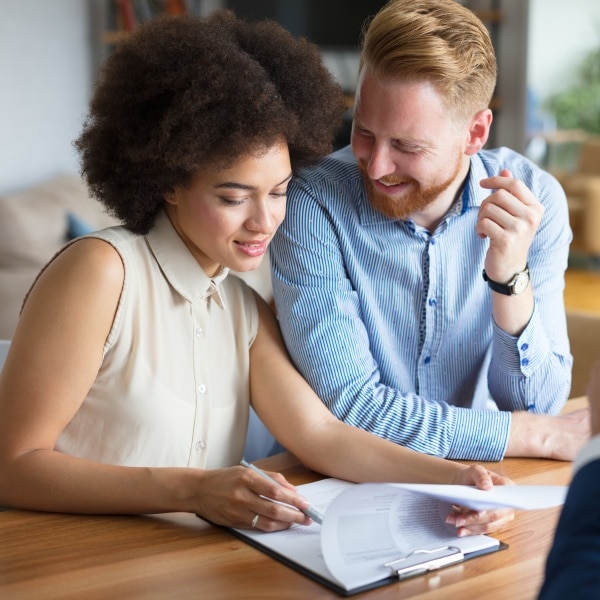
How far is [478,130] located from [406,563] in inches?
36.8

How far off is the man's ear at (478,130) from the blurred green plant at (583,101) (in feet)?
23.8

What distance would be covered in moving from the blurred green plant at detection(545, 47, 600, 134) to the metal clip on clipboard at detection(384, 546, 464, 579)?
804 cm

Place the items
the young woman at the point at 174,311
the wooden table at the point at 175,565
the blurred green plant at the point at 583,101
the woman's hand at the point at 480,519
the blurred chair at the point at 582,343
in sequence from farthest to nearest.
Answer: the blurred green plant at the point at 583,101 < the blurred chair at the point at 582,343 < the young woman at the point at 174,311 < the woman's hand at the point at 480,519 < the wooden table at the point at 175,565

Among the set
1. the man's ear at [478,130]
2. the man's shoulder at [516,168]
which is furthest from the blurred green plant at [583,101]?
the man's ear at [478,130]

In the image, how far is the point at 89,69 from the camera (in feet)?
18.2

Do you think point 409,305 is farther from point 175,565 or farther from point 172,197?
point 175,565

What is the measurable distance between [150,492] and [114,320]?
273mm

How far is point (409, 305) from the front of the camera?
182 centimetres

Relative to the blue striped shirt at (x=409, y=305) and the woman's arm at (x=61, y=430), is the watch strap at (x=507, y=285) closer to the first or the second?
the blue striped shirt at (x=409, y=305)

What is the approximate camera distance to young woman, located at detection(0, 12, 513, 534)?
1341 mm

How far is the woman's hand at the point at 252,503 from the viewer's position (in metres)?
1.24

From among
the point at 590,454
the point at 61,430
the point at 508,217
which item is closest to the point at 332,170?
the point at 508,217

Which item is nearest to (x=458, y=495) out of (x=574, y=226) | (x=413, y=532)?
(x=413, y=532)

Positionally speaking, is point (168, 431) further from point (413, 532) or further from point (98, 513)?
point (413, 532)
